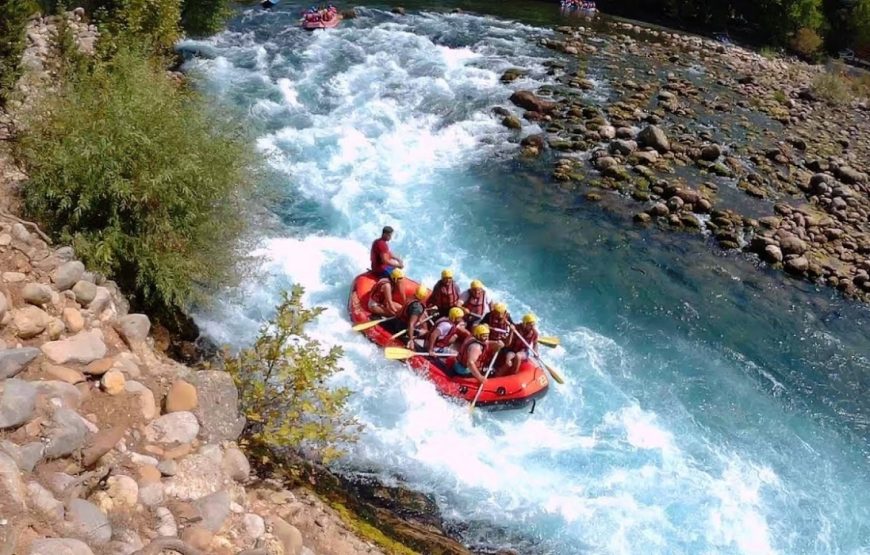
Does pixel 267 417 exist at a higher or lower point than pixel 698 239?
higher

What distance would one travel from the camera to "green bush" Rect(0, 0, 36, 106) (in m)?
9.09

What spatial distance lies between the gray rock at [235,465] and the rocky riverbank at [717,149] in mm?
11348

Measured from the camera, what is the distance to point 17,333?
535 centimetres

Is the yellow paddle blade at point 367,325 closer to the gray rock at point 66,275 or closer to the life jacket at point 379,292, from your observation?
the life jacket at point 379,292

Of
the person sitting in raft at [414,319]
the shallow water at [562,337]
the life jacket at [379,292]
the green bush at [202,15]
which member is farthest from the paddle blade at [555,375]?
the green bush at [202,15]

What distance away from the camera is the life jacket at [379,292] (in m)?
11.0

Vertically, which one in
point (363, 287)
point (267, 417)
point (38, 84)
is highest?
point (38, 84)

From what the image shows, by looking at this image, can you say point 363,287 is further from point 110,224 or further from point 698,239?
point 698,239

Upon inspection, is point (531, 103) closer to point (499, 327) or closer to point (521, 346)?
point (499, 327)

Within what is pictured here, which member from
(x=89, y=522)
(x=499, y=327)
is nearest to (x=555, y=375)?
(x=499, y=327)

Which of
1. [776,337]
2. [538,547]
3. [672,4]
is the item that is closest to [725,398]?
[776,337]

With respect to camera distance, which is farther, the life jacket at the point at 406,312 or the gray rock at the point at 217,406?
the life jacket at the point at 406,312

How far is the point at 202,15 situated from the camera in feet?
63.1

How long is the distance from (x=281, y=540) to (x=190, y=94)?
7.88 meters
